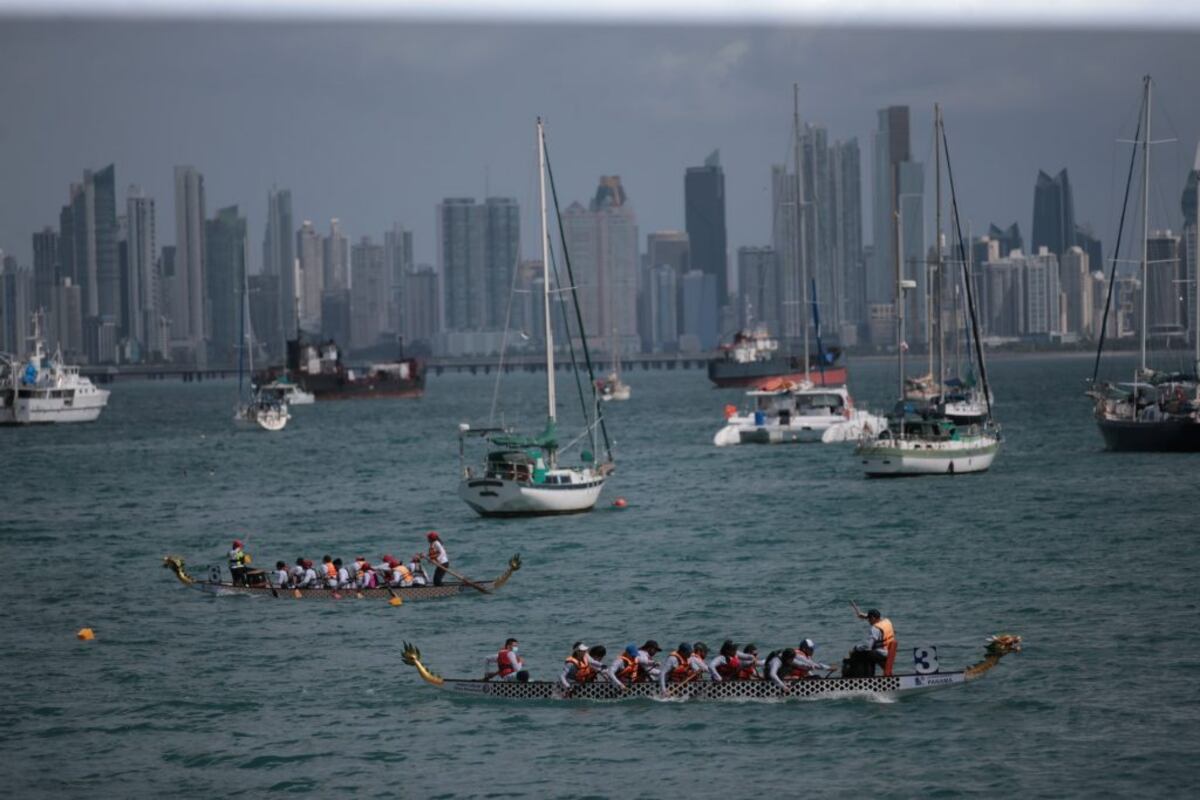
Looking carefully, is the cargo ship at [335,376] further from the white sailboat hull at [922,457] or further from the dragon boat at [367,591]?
the dragon boat at [367,591]

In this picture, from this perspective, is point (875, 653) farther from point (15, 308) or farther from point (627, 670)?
point (15, 308)

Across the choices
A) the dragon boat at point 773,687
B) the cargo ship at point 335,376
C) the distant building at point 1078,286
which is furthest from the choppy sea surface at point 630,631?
the distant building at point 1078,286

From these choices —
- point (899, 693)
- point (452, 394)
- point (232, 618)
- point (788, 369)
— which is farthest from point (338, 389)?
point (899, 693)

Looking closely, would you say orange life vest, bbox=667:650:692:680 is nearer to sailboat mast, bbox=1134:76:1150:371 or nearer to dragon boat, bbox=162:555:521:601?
dragon boat, bbox=162:555:521:601

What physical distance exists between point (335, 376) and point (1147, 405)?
7902 centimetres

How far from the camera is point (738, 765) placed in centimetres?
1702

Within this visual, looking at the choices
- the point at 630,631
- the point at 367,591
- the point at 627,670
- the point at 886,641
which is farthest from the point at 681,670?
the point at 367,591

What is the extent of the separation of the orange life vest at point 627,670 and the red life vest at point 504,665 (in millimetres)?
1184

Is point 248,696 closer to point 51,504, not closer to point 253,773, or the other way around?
point 253,773

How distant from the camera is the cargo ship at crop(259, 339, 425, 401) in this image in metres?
114

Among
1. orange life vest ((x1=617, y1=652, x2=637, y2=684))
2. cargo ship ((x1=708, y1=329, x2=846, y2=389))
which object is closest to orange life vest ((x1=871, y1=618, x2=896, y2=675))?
orange life vest ((x1=617, y1=652, x2=637, y2=684))

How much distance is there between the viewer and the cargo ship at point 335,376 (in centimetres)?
11444

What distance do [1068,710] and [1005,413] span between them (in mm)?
56298

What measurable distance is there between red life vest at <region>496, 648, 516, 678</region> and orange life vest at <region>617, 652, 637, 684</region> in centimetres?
118
